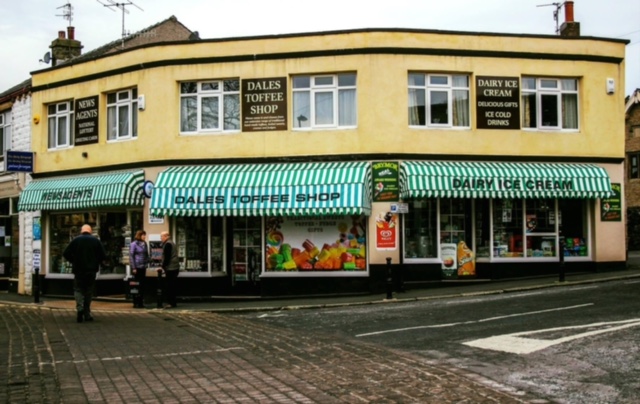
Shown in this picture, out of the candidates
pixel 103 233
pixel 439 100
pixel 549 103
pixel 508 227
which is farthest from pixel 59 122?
pixel 549 103

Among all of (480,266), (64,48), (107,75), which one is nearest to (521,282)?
(480,266)

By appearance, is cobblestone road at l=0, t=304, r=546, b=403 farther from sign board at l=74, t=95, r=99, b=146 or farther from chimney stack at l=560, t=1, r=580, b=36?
chimney stack at l=560, t=1, r=580, b=36

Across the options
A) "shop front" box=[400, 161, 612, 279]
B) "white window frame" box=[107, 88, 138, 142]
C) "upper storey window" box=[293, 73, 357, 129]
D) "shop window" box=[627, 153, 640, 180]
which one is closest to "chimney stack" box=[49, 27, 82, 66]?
"white window frame" box=[107, 88, 138, 142]

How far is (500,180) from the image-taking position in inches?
863

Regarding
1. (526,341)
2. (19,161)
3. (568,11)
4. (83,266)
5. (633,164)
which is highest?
(568,11)

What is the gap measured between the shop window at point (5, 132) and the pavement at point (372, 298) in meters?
7.75

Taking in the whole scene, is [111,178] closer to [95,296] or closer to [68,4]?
[95,296]

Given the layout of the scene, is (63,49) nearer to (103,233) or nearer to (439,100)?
(103,233)

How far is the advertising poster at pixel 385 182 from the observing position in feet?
71.1

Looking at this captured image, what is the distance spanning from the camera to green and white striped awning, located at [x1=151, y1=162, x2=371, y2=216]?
68.8 ft

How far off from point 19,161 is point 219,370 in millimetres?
19303

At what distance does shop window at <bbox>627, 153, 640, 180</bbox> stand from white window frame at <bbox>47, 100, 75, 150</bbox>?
35.9 meters

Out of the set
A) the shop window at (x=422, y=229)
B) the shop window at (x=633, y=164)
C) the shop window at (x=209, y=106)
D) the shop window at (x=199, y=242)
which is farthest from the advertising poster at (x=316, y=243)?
the shop window at (x=633, y=164)

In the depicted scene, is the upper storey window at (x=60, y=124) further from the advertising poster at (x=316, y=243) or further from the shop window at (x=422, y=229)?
the shop window at (x=422, y=229)
